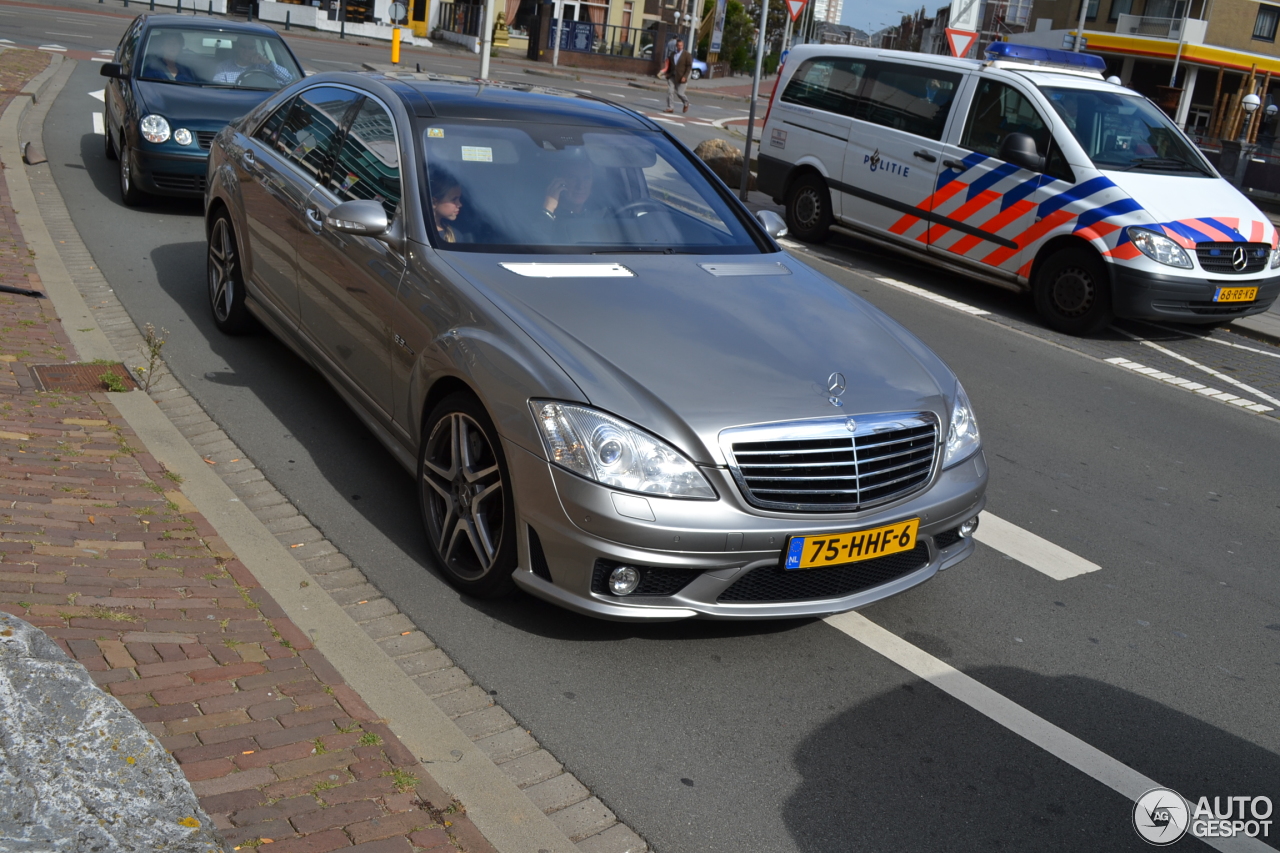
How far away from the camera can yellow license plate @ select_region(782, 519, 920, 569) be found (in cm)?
399

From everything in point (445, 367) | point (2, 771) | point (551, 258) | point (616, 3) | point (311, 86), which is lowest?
point (2, 771)

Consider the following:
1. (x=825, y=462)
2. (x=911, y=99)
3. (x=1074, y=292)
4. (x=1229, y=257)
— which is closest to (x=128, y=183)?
(x=911, y=99)

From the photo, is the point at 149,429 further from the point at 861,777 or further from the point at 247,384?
the point at 861,777

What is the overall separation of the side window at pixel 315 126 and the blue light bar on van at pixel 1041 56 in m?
7.84

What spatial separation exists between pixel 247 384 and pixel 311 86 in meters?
1.70

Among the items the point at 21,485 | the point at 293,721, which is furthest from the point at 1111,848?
the point at 21,485

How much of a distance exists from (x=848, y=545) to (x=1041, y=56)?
9.84m

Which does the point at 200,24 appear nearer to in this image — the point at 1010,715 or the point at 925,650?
the point at 925,650

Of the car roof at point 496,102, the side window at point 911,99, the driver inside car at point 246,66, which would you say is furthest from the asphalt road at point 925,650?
the driver inside car at point 246,66

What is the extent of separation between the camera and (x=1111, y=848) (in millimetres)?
3477

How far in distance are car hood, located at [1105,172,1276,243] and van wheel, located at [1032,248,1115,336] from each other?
2.02ft

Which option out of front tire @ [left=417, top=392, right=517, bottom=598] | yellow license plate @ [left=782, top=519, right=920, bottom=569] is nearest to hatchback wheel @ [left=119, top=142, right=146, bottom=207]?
front tire @ [left=417, top=392, right=517, bottom=598]

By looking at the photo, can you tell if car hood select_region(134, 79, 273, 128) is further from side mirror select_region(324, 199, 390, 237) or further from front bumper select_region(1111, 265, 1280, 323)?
front bumper select_region(1111, 265, 1280, 323)

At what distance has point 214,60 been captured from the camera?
38.8 feet
